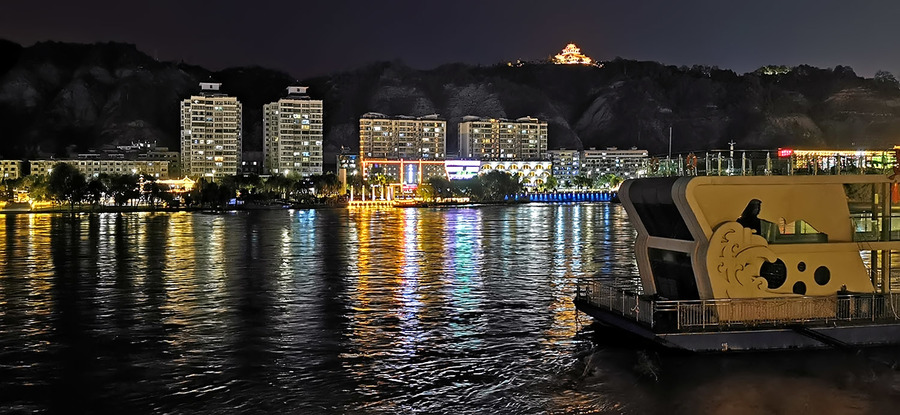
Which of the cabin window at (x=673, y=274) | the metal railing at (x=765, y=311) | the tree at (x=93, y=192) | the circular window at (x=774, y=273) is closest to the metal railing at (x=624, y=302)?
the metal railing at (x=765, y=311)

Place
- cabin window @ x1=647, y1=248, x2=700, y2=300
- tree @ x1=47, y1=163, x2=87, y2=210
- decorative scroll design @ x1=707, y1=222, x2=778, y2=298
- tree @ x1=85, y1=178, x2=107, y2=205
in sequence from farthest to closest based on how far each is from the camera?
tree @ x1=85, y1=178, x2=107, y2=205 → tree @ x1=47, y1=163, x2=87, y2=210 → cabin window @ x1=647, y1=248, x2=700, y2=300 → decorative scroll design @ x1=707, y1=222, x2=778, y2=298

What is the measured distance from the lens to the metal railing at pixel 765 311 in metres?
19.6

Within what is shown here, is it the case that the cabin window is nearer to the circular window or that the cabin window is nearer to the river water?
the circular window

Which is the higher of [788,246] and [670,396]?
[788,246]

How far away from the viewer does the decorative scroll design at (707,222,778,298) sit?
19719mm

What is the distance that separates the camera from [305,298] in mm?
31266

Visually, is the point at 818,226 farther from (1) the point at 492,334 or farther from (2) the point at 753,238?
(1) the point at 492,334

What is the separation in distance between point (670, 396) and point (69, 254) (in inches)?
1722

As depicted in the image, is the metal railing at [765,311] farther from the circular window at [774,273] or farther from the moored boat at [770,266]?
the circular window at [774,273]

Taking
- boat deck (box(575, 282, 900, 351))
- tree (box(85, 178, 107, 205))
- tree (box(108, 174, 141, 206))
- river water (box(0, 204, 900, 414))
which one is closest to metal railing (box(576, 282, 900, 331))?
boat deck (box(575, 282, 900, 351))

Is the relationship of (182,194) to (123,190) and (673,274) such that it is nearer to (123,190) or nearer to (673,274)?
(123,190)

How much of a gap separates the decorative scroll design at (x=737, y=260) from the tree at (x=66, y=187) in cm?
13568

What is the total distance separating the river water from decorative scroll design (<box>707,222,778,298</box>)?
1.57 m

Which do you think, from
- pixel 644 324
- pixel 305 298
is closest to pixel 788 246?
pixel 644 324
